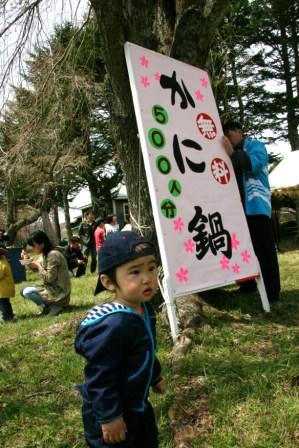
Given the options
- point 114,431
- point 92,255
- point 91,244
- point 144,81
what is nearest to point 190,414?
point 114,431

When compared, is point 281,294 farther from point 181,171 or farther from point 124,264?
point 124,264

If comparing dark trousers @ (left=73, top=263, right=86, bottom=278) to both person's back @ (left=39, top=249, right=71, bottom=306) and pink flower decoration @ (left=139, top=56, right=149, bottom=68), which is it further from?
pink flower decoration @ (left=139, top=56, right=149, bottom=68)

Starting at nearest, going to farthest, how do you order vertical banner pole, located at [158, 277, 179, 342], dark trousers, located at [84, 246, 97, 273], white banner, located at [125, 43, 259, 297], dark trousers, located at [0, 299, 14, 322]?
vertical banner pole, located at [158, 277, 179, 342]
white banner, located at [125, 43, 259, 297]
dark trousers, located at [0, 299, 14, 322]
dark trousers, located at [84, 246, 97, 273]

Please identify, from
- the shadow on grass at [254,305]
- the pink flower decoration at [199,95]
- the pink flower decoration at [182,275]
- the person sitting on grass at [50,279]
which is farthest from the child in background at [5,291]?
the pink flower decoration at [199,95]

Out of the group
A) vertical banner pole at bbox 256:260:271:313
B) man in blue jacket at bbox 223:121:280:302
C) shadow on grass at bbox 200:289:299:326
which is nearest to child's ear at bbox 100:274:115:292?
shadow on grass at bbox 200:289:299:326

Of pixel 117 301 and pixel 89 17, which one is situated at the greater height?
pixel 89 17

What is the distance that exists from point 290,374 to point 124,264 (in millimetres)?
1773

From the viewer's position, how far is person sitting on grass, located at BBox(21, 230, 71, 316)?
661 centimetres

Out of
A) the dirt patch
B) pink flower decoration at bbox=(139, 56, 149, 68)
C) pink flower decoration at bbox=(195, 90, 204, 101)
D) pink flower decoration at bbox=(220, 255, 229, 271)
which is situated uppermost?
pink flower decoration at bbox=(139, 56, 149, 68)

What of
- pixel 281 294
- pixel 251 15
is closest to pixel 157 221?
pixel 281 294

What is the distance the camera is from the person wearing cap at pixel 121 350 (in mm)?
1707

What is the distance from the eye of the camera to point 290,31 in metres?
17.9

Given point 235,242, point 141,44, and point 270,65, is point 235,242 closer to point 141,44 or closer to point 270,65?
point 141,44

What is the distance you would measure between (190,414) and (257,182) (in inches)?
108
